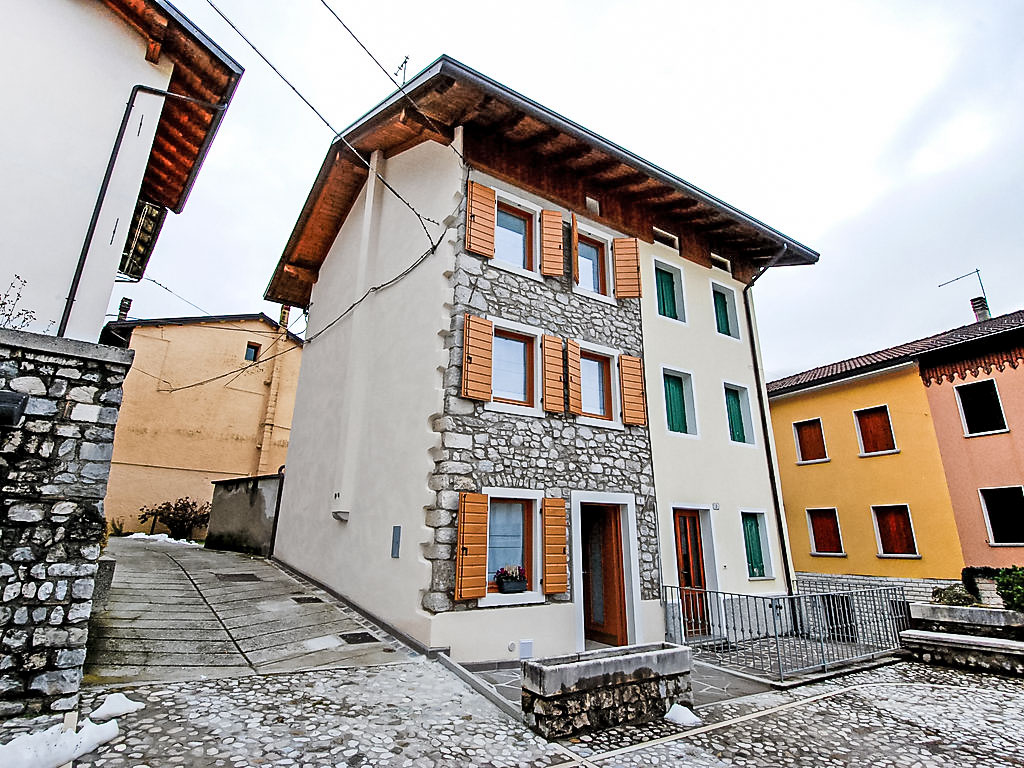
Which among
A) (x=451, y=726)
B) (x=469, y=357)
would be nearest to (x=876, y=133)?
(x=469, y=357)

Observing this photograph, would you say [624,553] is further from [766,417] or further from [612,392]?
[766,417]

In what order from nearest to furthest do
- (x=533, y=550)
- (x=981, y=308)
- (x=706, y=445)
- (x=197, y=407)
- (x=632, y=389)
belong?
1. (x=533, y=550)
2. (x=632, y=389)
3. (x=706, y=445)
4. (x=981, y=308)
5. (x=197, y=407)

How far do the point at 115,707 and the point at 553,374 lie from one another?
20.7ft

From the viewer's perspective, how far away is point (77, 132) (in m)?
5.54

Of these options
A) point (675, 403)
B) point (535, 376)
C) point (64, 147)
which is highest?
point (64, 147)

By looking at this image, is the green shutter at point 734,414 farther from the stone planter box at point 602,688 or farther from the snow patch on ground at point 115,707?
the snow patch on ground at point 115,707

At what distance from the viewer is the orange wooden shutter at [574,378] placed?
834 centimetres

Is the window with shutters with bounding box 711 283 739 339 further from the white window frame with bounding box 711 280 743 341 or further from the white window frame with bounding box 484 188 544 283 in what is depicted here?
the white window frame with bounding box 484 188 544 283

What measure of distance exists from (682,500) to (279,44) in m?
9.03

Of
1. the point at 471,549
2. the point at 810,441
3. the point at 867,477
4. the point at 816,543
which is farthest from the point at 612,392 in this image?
the point at 816,543

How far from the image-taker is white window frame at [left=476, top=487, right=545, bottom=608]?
6.82 m

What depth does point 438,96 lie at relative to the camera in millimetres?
7883

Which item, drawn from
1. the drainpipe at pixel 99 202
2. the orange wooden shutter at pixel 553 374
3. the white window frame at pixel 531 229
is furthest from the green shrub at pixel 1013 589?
the drainpipe at pixel 99 202

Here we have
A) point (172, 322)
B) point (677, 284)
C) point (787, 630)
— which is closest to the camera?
point (787, 630)
